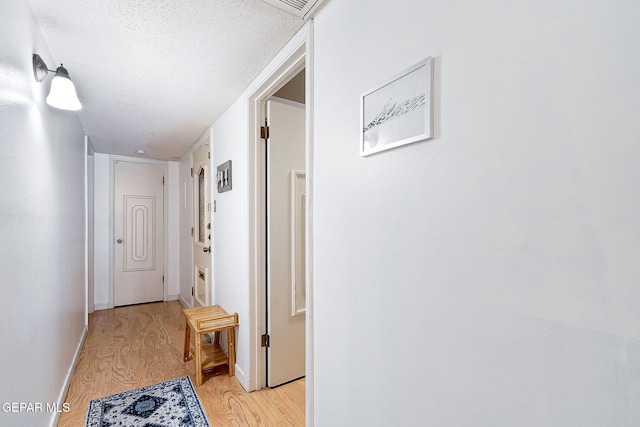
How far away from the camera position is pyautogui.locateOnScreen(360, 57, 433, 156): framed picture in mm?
926

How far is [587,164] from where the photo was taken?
24.3 inches

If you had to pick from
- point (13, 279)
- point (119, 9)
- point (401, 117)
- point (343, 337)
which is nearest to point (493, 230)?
point (401, 117)

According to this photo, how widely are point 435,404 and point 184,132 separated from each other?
11.0ft

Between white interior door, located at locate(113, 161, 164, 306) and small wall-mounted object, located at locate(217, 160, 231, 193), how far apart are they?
7.87 feet

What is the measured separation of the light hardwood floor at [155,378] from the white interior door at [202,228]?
493mm

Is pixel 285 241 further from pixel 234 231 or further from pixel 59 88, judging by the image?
pixel 59 88

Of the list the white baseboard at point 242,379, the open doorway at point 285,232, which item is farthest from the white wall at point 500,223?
the white baseboard at point 242,379

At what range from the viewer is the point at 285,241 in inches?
94.3

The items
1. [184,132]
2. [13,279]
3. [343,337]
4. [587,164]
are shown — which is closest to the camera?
[587,164]

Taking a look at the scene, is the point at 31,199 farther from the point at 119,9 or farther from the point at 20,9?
the point at 119,9

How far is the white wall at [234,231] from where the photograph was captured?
235cm

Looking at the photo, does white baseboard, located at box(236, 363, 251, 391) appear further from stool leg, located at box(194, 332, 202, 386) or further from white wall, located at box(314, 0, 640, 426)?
white wall, located at box(314, 0, 640, 426)

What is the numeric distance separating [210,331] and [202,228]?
155 cm

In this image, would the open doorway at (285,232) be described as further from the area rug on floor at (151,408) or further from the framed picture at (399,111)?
the framed picture at (399,111)
